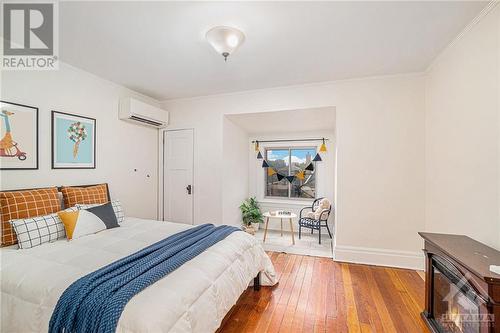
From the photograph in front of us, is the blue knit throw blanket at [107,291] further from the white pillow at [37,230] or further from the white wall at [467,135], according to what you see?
the white wall at [467,135]

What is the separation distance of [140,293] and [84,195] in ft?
6.45

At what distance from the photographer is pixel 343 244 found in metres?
3.18

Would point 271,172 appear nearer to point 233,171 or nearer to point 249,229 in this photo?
point 233,171

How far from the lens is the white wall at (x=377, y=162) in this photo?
293 cm

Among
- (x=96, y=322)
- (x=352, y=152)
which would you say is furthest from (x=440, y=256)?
(x=96, y=322)

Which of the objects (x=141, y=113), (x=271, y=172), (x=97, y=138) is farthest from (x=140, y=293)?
(x=271, y=172)

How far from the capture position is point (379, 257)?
3023 millimetres

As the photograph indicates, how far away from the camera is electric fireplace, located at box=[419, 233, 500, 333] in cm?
118

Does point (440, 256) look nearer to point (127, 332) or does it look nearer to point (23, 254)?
point (127, 332)

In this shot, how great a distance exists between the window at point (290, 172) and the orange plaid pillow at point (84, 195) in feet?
10.7

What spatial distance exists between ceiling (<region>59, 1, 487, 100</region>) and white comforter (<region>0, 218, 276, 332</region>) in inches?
74.8

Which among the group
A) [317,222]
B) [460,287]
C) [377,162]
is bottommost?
[317,222]

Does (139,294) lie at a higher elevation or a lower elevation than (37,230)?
lower

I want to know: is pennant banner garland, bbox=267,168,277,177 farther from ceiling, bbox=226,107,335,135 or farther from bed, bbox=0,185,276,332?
bed, bbox=0,185,276,332
